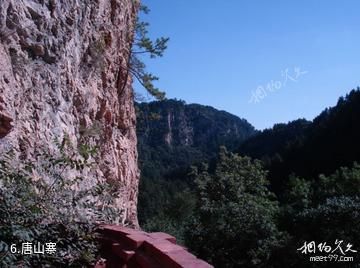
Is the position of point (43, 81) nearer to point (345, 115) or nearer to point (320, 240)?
point (320, 240)

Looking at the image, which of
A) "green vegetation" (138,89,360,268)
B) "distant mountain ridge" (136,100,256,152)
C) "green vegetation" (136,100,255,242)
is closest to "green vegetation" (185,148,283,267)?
"green vegetation" (138,89,360,268)

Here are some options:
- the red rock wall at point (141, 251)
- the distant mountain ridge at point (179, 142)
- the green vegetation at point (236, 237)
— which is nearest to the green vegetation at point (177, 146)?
the distant mountain ridge at point (179, 142)

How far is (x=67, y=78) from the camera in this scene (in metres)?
5.98

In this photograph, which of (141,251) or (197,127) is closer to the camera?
(141,251)

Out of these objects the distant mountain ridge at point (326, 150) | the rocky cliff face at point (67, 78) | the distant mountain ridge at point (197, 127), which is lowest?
the rocky cliff face at point (67, 78)

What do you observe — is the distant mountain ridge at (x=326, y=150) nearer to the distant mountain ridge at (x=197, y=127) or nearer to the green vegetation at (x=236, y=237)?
the green vegetation at (x=236, y=237)

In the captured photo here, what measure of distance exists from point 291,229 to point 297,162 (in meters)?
38.2

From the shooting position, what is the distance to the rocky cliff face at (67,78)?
472 centimetres

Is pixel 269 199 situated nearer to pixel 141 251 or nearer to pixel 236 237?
pixel 236 237

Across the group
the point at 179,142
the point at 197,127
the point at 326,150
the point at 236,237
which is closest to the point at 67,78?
the point at 236,237

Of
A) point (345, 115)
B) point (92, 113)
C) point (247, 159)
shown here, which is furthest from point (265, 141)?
point (92, 113)

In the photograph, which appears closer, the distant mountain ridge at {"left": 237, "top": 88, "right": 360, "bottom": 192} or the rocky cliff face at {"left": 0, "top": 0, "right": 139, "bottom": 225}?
the rocky cliff face at {"left": 0, "top": 0, "right": 139, "bottom": 225}

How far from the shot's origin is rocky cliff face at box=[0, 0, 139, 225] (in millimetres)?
4719

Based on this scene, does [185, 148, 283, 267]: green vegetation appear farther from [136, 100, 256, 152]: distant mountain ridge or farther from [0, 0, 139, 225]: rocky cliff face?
[136, 100, 256, 152]: distant mountain ridge
